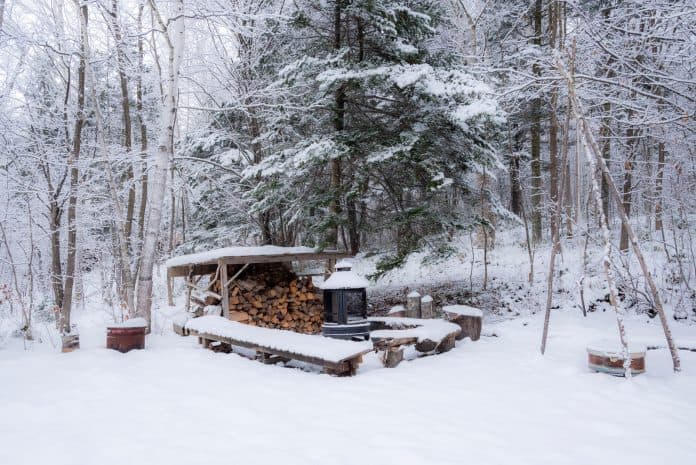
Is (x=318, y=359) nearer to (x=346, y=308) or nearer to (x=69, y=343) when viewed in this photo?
(x=346, y=308)

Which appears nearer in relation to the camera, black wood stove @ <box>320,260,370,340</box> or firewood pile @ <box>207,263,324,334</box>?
black wood stove @ <box>320,260,370,340</box>

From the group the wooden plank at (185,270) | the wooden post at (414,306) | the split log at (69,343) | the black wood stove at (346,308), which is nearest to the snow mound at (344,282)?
the black wood stove at (346,308)

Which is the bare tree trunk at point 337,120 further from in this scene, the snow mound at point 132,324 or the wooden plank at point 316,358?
the snow mound at point 132,324

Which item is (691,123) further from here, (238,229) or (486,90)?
(238,229)

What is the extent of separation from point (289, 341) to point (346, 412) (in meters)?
1.89

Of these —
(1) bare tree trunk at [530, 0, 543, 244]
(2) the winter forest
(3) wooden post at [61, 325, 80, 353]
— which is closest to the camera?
(2) the winter forest

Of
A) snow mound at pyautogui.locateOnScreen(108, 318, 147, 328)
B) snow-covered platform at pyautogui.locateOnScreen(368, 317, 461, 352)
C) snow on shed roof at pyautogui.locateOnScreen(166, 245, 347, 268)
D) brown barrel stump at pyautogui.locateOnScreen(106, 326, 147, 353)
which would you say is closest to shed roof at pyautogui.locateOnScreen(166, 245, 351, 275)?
snow on shed roof at pyautogui.locateOnScreen(166, 245, 347, 268)

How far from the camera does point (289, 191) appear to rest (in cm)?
885

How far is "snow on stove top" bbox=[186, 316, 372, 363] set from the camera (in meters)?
5.00

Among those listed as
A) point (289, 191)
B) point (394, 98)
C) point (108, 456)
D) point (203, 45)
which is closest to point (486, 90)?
point (394, 98)

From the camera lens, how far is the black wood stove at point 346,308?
20.3ft

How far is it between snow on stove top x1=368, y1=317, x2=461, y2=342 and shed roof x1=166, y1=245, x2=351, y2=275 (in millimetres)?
2254

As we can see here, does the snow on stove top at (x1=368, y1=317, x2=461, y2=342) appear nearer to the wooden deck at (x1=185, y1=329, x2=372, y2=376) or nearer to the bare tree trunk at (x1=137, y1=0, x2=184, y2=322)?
the wooden deck at (x1=185, y1=329, x2=372, y2=376)

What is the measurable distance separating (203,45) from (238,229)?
4.91 m
